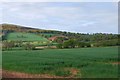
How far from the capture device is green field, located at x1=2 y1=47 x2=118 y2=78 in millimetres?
12180

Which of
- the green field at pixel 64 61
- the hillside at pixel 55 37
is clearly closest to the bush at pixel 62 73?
the green field at pixel 64 61

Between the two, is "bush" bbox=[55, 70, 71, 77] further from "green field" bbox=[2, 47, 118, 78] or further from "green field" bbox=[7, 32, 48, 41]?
"green field" bbox=[7, 32, 48, 41]

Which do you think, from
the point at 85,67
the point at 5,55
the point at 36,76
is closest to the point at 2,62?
the point at 5,55

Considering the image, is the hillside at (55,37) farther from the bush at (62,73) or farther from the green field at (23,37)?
the bush at (62,73)

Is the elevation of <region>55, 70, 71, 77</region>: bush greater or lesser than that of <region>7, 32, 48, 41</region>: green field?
lesser

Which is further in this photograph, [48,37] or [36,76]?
[48,37]

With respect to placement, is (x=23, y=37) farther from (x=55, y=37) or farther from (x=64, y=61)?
(x=64, y=61)

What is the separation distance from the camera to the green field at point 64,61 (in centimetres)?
1218

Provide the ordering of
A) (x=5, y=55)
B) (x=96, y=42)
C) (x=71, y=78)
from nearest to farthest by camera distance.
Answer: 1. (x=71, y=78)
2. (x=5, y=55)
3. (x=96, y=42)

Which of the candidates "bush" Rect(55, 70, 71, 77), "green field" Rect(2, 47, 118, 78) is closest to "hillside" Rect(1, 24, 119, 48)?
"green field" Rect(2, 47, 118, 78)

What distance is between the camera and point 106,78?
39.1 ft

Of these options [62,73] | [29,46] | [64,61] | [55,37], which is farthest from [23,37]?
[62,73]

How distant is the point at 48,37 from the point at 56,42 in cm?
86

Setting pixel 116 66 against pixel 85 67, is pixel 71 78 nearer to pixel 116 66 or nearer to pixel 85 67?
pixel 85 67
